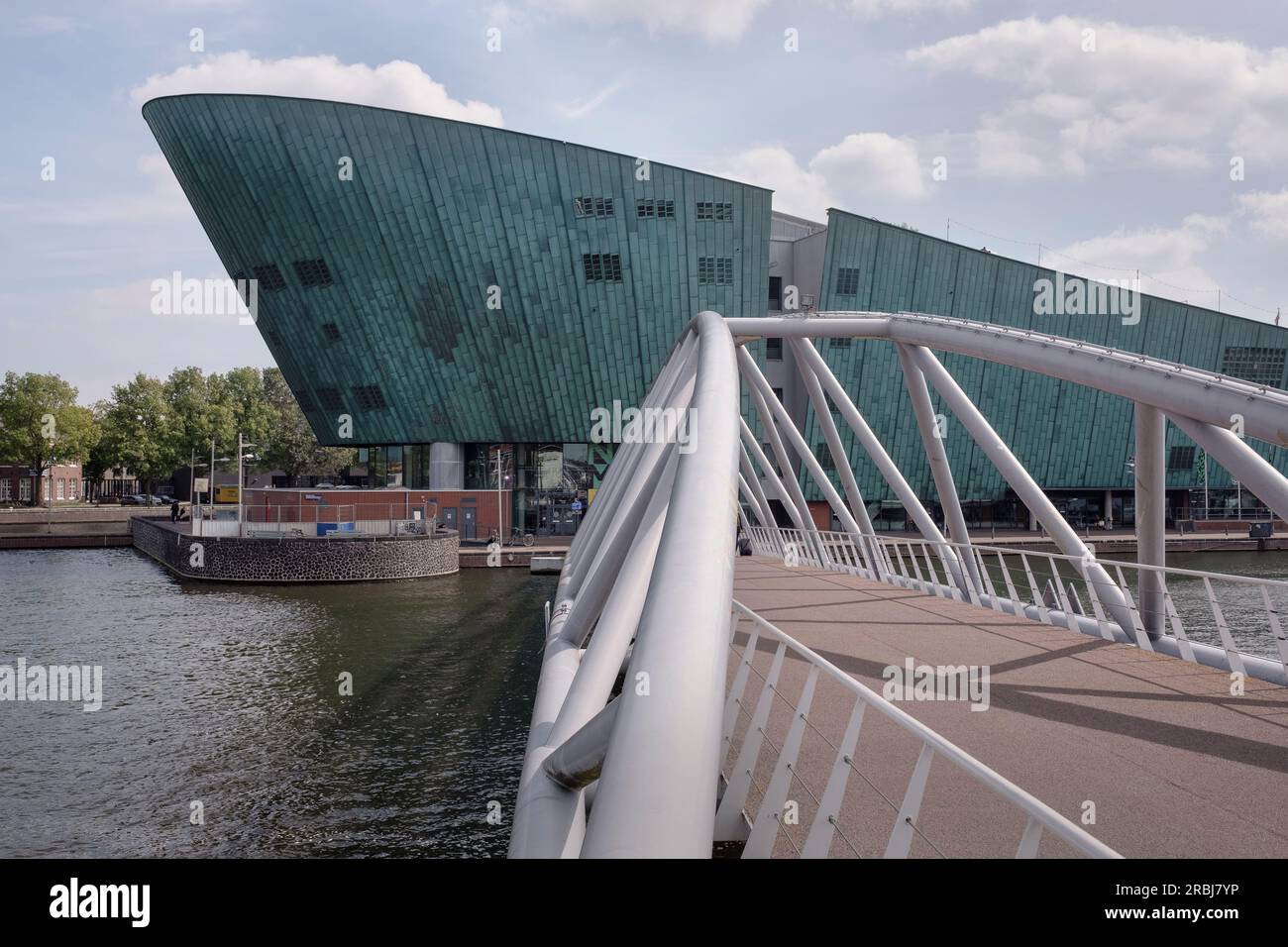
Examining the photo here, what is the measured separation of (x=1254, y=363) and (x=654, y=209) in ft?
123

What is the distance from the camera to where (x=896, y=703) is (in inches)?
322

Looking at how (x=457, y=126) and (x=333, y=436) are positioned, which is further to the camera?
(x=333, y=436)

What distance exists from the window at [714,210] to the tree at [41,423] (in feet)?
223

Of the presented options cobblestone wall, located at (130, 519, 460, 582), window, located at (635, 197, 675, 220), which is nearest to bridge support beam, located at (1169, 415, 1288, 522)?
cobblestone wall, located at (130, 519, 460, 582)

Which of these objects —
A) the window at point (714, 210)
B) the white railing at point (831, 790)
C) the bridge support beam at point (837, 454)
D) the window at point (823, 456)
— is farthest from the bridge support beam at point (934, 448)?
the window at point (823, 456)

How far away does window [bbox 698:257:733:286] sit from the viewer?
5056cm

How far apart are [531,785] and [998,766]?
3.04 metres

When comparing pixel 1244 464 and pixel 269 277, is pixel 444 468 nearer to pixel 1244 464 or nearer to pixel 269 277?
pixel 269 277

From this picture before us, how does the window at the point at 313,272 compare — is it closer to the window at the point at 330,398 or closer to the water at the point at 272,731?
the window at the point at 330,398

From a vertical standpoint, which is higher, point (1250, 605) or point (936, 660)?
point (936, 660)

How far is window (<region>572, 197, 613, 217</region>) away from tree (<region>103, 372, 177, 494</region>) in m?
64.8
